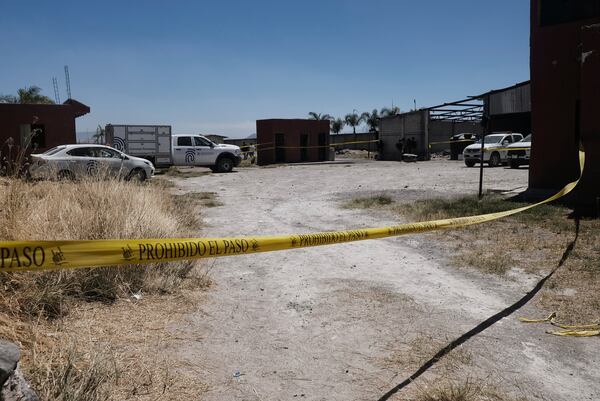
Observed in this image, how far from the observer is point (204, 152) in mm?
24594

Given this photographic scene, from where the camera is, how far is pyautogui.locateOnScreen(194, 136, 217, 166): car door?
2458cm

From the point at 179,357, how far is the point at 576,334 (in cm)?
324

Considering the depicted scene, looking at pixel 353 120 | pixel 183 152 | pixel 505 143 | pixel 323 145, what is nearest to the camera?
pixel 183 152

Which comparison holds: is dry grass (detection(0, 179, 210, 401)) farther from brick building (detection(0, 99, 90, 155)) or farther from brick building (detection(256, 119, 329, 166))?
brick building (detection(256, 119, 329, 166))

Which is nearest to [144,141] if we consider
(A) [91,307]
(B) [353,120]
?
(A) [91,307]

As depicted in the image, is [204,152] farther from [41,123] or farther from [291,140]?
[291,140]

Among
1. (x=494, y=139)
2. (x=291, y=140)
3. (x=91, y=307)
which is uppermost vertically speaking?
(x=291, y=140)

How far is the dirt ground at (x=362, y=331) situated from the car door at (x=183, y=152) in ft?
59.3

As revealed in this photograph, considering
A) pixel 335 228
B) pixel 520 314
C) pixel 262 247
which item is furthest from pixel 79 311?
pixel 335 228

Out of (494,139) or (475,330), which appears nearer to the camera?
(475,330)

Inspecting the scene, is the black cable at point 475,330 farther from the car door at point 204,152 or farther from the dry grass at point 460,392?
the car door at point 204,152

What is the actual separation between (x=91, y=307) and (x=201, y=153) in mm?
20793

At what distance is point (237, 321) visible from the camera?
448 cm

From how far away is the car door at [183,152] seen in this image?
79.7 feet
